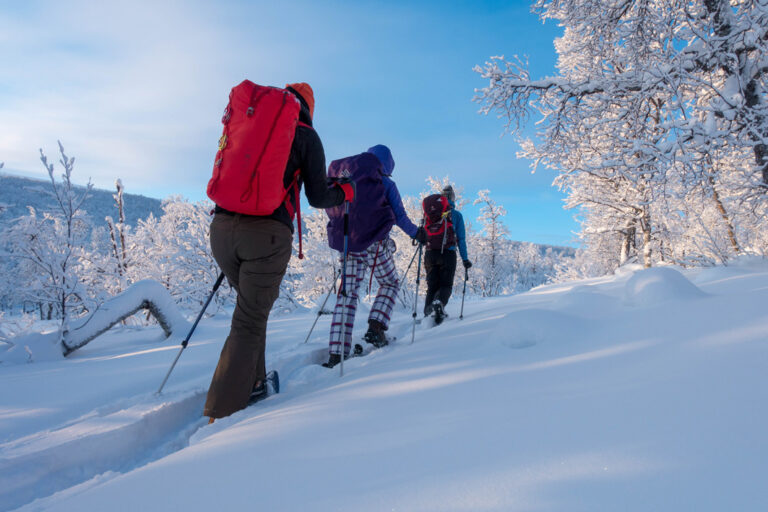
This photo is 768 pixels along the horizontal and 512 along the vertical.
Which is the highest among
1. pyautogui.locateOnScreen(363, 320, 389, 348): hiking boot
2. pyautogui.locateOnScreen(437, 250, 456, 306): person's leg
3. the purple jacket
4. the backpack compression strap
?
the purple jacket

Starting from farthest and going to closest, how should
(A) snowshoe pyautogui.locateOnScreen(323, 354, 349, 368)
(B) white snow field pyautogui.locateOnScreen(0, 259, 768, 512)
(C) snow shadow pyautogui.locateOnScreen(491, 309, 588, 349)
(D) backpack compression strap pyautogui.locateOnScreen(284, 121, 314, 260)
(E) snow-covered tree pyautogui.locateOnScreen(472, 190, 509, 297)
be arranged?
(E) snow-covered tree pyautogui.locateOnScreen(472, 190, 509, 297) < (A) snowshoe pyautogui.locateOnScreen(323, 354, 349, 368) < (D) backpack compression strap pyautogui.locateOnScreen(284, 121, 314, 260) < (C) snow shadow pyautogui.locateOnScreen(491, 309, 588, 349) < (B) white snow field pyautogui.locateOnScreen(0, 259, 768, 512)

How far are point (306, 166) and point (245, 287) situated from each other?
2.66 ft

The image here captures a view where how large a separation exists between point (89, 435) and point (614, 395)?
86.1 inches

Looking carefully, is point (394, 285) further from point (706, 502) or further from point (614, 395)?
point (706, 502)

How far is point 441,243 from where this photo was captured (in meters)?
4.91

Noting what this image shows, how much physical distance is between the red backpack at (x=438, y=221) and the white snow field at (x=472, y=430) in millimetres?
2593

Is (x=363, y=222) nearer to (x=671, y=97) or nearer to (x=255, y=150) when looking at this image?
(x=255, y=150)

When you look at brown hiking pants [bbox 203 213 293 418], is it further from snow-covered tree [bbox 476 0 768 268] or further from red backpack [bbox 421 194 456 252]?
snow-covered tree [bbox 476 0 768 268]

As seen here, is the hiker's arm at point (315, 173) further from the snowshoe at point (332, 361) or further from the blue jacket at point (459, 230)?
the blue jacket at point (459, 230)

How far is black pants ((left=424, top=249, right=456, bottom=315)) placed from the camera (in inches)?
192

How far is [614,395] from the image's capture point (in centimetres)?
115

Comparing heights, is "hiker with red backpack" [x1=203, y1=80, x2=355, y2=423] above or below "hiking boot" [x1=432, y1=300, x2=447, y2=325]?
above

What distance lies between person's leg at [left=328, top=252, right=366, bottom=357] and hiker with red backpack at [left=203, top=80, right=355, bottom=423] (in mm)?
826

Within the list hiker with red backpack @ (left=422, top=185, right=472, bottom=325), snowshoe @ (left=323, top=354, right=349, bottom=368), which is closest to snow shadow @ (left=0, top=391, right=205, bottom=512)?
snowshoe @ (left=323, top=354, right=349, bottom=368)
